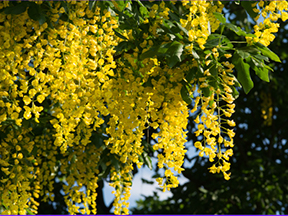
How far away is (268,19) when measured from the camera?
5.64 ft

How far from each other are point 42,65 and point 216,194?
2.99 m

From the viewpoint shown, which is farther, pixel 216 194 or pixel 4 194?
pixel 216 194

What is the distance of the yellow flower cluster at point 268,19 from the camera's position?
1.67 metres

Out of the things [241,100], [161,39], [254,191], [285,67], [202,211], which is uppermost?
[161,39]

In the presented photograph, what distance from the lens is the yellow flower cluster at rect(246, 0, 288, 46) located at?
5.48 ft

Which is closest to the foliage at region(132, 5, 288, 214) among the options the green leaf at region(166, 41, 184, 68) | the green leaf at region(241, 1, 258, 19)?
the green leaf at region(241, 1, 258, 19)

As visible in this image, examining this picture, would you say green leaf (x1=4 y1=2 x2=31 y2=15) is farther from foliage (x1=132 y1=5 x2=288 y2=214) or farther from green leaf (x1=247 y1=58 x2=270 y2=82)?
foliage (x1=132 y1=5 x2=288 y2=214)

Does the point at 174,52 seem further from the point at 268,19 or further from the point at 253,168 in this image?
the point at 253,168

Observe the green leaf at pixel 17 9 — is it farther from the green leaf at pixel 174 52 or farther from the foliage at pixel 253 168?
the foliage at pixel 253 168

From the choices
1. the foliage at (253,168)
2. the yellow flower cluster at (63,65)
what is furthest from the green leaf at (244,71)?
the foliage at (253,168)

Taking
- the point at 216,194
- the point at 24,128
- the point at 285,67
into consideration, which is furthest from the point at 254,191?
the point at 24,128

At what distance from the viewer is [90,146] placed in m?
2.87

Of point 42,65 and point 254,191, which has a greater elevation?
point 42,65

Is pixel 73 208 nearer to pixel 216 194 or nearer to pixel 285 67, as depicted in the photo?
pixel 216 194
